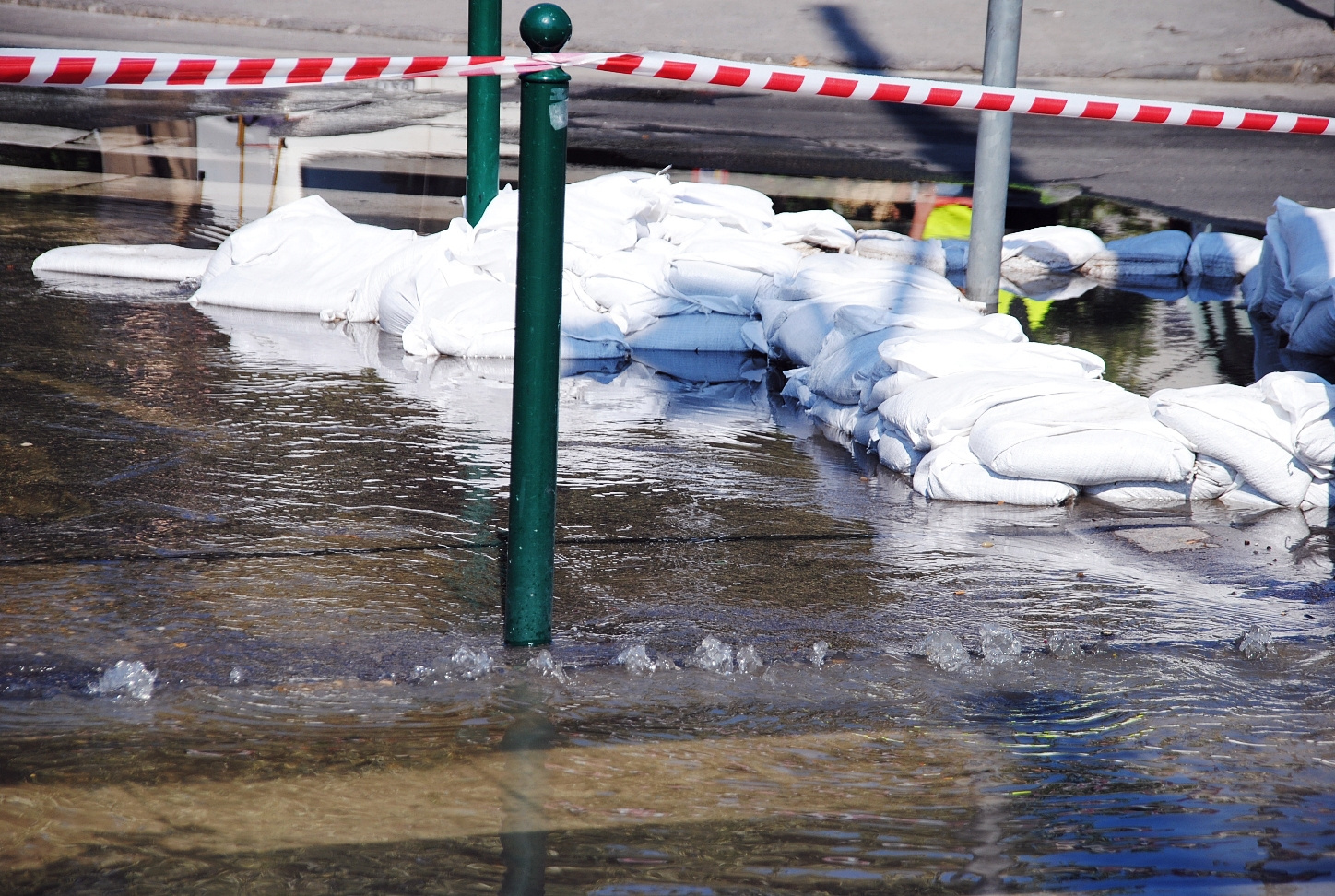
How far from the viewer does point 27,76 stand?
2730 millimetres

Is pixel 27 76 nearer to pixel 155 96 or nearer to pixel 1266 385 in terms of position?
pixel 1266 385

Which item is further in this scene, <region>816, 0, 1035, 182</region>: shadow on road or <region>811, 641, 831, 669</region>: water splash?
<region>816, 0, 1035, 182</region>: shadow on road

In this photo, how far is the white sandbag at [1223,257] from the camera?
7688 mm

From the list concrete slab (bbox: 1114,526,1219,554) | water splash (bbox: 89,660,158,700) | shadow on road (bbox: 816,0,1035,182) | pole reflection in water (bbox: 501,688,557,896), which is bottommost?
concrete slab (bbox: 1114,526,1219,554)

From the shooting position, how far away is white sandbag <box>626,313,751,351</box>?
5.77 meters

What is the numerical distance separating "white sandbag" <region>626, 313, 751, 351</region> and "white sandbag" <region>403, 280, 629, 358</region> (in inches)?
7.0

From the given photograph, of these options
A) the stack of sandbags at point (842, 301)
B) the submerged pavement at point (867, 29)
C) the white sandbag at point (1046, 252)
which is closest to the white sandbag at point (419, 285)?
the stack of sandbags at point (842, 301)

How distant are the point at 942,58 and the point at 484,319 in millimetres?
12574

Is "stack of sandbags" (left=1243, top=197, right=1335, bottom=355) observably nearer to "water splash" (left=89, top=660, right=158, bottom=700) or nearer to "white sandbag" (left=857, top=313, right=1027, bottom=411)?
"white sandbag" (left=857, top=313, right=1027, bottom=411)

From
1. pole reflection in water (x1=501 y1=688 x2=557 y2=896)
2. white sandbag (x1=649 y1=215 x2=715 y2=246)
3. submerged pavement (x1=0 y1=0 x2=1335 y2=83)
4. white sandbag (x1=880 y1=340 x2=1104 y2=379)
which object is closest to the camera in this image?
pole reflection in water (x1=501 y1=688 x2=557 y2=896)

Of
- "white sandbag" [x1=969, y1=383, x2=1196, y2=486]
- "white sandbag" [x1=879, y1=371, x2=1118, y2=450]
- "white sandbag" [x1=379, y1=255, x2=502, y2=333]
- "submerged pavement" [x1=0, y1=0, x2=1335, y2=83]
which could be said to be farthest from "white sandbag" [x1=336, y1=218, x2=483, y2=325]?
"submerged pavement" [x1=0, y1=0, x2=1335, y2=83]

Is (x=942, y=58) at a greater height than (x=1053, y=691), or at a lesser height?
greater

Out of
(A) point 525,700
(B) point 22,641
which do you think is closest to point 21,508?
(B) point 22,641

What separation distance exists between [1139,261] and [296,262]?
4711 millimetres
